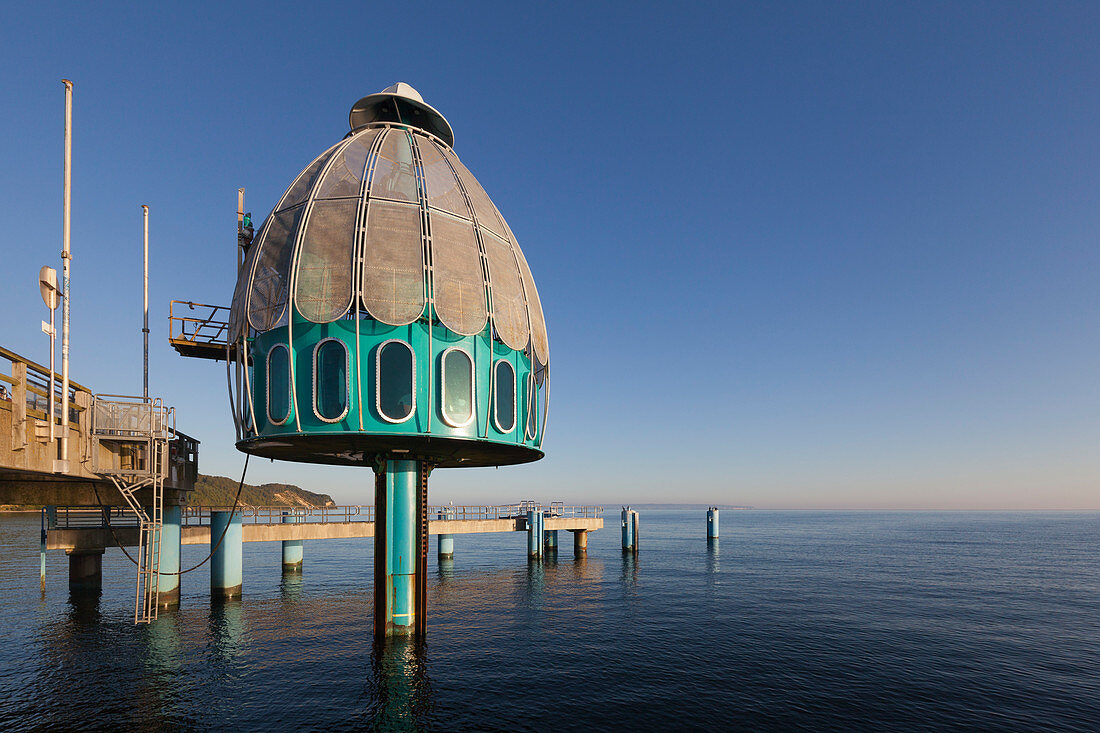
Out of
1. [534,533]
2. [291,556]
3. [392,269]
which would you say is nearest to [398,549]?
[392,269]

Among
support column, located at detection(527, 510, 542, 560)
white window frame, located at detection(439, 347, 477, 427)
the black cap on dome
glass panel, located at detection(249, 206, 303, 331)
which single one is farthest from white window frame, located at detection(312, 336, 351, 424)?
support column, located at detection(527, 510, 542, 560)

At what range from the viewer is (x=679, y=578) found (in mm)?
50406

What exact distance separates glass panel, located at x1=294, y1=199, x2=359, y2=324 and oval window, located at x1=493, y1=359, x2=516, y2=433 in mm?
6632

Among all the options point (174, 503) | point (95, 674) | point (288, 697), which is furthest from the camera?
point (174, 503)

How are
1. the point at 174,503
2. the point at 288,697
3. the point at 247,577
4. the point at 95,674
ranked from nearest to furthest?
the point at 288,697 < the point at 95,674 < the point at 174,503 < the point at 247,577

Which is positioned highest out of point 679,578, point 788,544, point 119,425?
point 119,425

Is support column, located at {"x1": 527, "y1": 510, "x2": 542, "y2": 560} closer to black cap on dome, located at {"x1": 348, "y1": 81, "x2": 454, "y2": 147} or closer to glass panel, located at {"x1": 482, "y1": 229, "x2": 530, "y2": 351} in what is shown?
glass panel, located at {"x1": 482, "y1": 229, "x2": 530, "y2": 351}

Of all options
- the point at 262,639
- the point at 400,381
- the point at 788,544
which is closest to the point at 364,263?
the point at 400,381

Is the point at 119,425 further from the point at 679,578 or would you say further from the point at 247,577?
the point at 679,578

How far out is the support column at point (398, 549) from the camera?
24.5m

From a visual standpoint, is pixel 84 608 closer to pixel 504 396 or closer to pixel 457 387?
pixel 457 387

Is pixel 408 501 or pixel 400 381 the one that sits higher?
pixel 400 381

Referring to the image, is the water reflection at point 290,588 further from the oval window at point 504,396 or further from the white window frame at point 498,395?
the oval window at point 504,396

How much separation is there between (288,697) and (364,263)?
1555 cm
